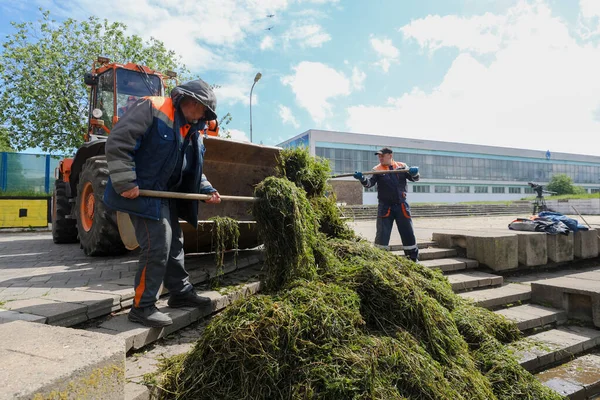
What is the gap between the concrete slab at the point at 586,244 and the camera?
711cm

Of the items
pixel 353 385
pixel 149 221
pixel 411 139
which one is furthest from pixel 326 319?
pixel 411 139

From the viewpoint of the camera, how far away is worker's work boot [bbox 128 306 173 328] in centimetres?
273

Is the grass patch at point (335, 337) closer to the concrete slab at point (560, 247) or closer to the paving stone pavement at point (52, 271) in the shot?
the paving stone pavement at point (52, 271)

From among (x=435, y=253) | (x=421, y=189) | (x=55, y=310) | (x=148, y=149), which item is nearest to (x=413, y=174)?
(x=435, y=253)

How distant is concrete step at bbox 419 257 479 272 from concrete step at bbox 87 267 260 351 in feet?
8.67

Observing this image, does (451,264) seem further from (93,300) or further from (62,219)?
(62,219)

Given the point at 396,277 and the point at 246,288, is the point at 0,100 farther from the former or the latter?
the point at 396,277

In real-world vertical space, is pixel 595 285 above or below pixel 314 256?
below

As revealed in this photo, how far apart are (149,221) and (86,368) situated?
1473mm

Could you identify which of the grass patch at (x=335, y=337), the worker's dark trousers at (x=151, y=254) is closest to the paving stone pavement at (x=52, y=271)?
the worker's dark trousers at (x=151, y=254)

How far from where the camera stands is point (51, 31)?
18.6 m

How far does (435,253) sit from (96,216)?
4.70m

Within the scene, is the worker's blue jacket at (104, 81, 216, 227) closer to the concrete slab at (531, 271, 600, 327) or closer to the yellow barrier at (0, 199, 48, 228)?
the concrete slab at (531, 271, 600, 327)

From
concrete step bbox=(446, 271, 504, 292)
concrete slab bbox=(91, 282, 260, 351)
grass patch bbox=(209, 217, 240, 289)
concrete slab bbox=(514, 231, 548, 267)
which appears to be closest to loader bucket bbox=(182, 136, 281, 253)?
grass patch bbox=(209, 217, 240, 289)
